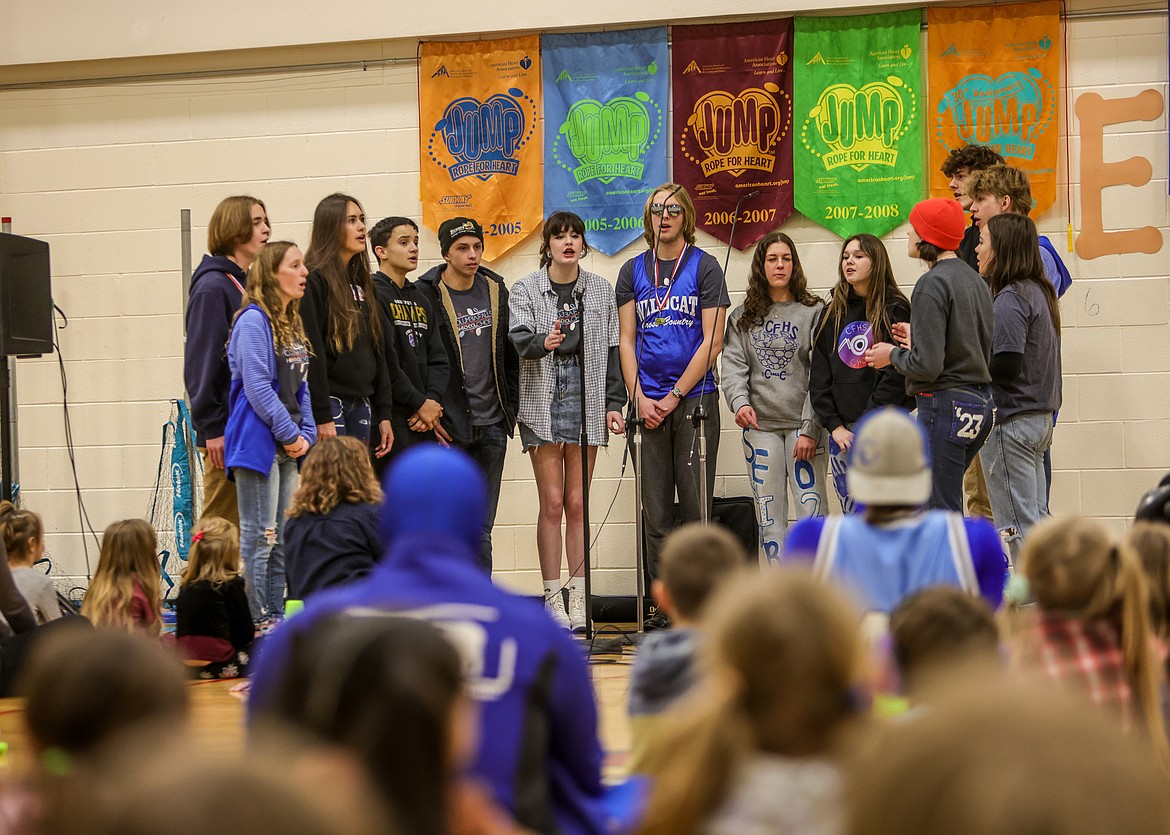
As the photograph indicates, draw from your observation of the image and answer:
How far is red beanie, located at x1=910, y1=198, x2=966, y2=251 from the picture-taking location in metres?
4.66

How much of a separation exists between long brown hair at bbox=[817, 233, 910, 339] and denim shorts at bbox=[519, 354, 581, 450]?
44.1 inches

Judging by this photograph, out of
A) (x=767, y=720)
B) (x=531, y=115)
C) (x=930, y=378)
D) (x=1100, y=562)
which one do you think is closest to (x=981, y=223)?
(x=930, y=378)

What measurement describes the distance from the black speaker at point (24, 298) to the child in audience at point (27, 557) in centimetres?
175

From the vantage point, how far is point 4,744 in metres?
3.46

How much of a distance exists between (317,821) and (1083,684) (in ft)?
→ 5.60

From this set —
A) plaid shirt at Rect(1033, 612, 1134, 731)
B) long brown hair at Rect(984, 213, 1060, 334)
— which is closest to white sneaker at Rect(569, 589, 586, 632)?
long brown hair at Rect(984, 213, 1060, 334)

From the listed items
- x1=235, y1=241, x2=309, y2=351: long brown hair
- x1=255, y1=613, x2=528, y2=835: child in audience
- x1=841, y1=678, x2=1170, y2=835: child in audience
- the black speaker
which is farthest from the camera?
the black speaker

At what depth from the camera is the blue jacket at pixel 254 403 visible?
474cm

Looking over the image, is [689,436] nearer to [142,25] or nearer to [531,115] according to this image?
[531,115]

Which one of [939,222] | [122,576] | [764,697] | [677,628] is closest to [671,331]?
[939,222]

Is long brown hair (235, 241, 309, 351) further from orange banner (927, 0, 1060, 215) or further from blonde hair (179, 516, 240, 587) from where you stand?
orange banner (927, 0, 1060, 215)

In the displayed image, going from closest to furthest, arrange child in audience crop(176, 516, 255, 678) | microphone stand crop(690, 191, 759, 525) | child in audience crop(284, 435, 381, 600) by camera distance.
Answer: child in audience crop(284, 435, 381, 600) < child in audience crop(176, 516, 255, 678) < microphone stand crop(690, 191, 759, 525)

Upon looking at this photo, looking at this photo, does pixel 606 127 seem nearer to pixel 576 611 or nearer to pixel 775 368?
pixel 775 368

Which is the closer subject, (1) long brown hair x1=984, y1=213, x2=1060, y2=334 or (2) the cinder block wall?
(1) long brown hair x1=984, y1=213, x2=1060, y2=334
